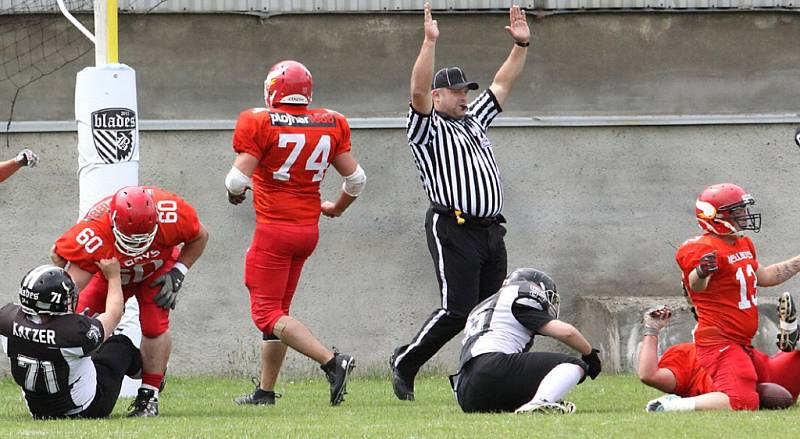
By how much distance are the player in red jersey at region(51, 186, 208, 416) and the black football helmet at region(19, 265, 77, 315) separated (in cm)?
44

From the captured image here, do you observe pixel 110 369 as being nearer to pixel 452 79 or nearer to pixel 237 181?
pixel 237 181

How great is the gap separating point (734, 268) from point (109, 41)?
4.10 meters

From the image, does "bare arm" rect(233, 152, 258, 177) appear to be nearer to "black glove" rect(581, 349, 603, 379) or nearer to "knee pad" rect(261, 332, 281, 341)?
"knee pad" rect(261, 332, 281, 341)

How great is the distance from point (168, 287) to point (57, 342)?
813 mm

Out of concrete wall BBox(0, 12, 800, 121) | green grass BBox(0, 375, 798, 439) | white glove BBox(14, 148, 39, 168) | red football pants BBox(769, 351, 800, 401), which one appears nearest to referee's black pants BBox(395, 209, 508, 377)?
green grass BBox(0, 375, 798, 439)

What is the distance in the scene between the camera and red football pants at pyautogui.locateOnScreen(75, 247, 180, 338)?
25.1 feet

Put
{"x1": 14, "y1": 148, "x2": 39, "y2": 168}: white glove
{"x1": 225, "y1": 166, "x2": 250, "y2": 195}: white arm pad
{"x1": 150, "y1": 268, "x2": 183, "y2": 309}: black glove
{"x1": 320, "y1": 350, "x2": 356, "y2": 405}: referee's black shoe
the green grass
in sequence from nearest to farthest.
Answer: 1. the green grass
2. {"x1": 150, "y1": 268, "x2": 183, "y2": 309}: black glove
3. {"x1": 225, "y1": 166, "x2": 250, "y2": 195}: white arm pad
4. {"x1": 320, "y1": 350, "x2": 356, "y2": 405}: referee's black shoe
5. {"x1": 14, "y1": 148, "x2": 39, "y2": 168}: white glove

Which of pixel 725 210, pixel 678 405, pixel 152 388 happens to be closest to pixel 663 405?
pixel 678 405

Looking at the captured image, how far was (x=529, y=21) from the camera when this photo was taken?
10742mm

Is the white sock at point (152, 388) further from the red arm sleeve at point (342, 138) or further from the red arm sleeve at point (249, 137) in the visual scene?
the red arm sleeve at point (342, 138)

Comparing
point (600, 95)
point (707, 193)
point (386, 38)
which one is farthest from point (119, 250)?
point (600, 95)

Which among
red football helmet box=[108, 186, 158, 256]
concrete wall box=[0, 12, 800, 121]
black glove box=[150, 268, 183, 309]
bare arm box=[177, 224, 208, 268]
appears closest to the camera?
red football helmet box=[108, 186, 158, 256]

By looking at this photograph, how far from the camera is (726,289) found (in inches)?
302

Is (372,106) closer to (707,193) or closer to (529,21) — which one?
(529,21)
